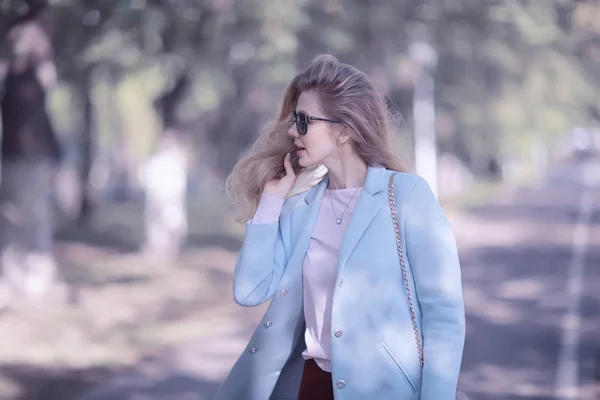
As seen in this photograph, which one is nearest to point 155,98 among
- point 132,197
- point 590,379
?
point 590,379

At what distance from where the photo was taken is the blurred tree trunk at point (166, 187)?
1647 cm

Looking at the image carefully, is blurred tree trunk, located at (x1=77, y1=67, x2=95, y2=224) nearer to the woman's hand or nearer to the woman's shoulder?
the woman's hand

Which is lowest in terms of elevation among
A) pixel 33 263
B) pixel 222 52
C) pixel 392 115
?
pixel 392 115

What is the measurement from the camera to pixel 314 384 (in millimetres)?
3139

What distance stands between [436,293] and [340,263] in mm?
320

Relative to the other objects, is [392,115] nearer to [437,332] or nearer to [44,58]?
[437,332]

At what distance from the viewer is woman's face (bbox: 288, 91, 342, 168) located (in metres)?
3.23

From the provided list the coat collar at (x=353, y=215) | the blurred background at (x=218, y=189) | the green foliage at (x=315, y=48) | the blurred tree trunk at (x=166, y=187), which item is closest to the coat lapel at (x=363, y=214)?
the coat collar at (x=353, y=215)

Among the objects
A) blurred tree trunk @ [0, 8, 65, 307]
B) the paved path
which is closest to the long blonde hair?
the paved path

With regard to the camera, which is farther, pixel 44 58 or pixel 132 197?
pixel 132 197

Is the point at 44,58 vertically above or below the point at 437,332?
above

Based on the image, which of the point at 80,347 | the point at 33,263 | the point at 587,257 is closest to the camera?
the point at 80,347

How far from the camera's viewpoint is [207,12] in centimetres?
1330

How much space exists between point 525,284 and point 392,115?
1113cm
